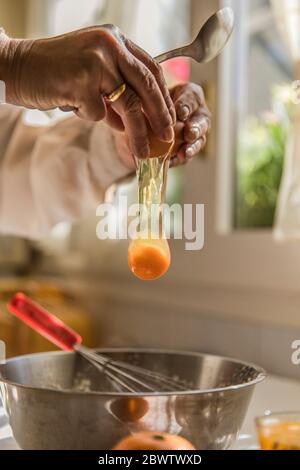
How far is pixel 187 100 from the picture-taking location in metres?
0.79

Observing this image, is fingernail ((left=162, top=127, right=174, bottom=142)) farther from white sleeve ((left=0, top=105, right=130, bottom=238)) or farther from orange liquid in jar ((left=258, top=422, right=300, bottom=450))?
white sleeve ((left=0, top=105, right=130, bottom=238))

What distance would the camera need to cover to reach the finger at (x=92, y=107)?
1.90 ft

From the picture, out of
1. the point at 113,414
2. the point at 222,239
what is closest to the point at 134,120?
the point at 113,414

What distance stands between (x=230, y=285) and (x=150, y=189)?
85cm

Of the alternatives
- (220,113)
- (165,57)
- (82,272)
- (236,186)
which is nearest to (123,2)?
(220,113)

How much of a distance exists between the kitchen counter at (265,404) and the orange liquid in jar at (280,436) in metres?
0.11

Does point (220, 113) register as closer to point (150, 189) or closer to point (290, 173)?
point (290, 173)

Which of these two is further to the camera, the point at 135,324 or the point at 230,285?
the point at 135,324

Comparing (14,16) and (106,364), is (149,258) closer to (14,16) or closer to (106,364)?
(106,364)

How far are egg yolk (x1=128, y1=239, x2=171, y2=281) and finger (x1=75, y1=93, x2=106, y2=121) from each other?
135 mm

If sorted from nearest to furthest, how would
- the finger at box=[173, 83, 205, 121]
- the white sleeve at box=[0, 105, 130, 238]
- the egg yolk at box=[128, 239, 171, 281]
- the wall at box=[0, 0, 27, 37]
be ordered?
the egg yolk at box=[128, 239, 171, 281] < the finger at box=[173, 83, 205, 121] < the white sleeve at box=[0, 105, 130, 238] < the wall at box=[0, 0, 27, 37]

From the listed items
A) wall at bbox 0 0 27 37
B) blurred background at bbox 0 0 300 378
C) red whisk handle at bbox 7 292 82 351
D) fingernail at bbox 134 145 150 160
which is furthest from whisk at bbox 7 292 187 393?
wall at bbox 0 0 27 37

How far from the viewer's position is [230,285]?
147 cm

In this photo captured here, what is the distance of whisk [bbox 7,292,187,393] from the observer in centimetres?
72
